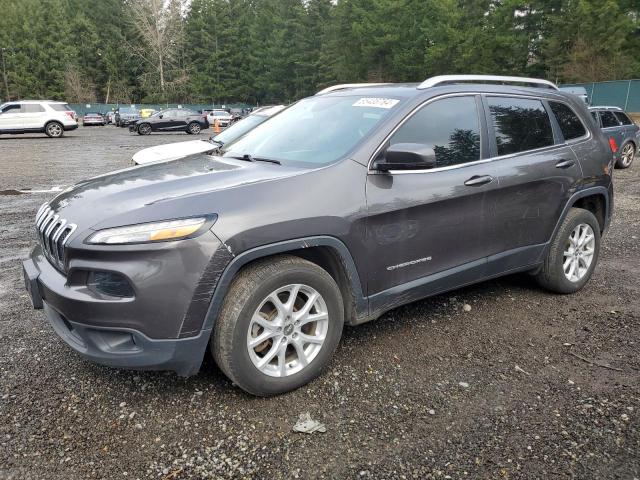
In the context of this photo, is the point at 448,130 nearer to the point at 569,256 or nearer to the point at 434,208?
the point at 434,208

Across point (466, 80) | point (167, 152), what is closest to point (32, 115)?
point (167, 152)

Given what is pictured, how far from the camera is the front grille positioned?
2.65 m

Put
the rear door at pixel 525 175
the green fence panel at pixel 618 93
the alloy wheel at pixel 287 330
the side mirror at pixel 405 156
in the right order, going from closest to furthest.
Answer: the alloy wheel at pixel 287 330 → the side mirror at pixel 405 156 → the rear door at pixel 525 175 → the green fence panel at pixel 618 93

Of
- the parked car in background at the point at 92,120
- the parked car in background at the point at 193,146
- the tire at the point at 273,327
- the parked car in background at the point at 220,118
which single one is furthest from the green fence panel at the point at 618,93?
the parked car in background at the point at 92,120

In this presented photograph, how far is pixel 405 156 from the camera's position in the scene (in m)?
2.96

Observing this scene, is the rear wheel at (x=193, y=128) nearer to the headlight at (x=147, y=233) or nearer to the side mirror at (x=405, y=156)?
the side mirror at (x=405, y=156)

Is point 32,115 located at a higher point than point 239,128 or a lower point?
higher

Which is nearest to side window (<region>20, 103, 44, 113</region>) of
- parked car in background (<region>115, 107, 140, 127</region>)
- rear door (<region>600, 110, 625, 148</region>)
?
parked car in background (<region>115, 107, 140, 127</region>)

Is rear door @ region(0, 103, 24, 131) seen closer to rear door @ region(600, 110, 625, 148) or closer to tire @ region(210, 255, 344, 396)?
rear door @ region(600, 110, 625, 148)

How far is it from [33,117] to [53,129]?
110cm

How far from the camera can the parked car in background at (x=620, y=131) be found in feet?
41.9

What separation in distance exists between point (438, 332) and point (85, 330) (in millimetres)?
2382

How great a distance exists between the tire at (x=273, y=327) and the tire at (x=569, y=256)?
223 cm

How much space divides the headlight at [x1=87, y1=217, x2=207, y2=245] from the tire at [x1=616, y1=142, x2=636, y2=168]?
1402cm
